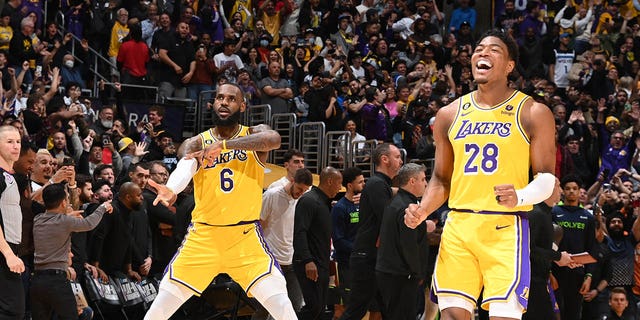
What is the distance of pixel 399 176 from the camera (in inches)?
421

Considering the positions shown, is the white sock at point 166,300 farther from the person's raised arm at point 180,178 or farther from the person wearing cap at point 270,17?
the person wearing cap at point 270,17

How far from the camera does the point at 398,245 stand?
10406mm

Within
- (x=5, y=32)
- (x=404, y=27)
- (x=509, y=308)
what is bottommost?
(x=509, y=308)

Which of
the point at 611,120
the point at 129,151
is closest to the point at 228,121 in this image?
the point at 129,151

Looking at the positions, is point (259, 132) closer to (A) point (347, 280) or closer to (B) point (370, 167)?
(A) point (347, 280)

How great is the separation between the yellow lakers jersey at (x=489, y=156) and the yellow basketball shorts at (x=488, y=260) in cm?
10

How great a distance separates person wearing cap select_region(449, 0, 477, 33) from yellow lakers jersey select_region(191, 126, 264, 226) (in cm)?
1604

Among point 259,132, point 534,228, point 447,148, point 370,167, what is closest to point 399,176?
point 534,228

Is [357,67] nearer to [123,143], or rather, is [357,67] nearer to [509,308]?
[123,143]

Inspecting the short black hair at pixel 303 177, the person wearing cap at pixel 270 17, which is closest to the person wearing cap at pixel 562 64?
the person wearing cap at pixel 270 17

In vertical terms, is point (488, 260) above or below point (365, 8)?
below

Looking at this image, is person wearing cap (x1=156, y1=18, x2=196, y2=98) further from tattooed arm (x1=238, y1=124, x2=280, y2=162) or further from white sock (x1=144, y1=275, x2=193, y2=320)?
white sock (x1=144, y1=275, x2=193, y2=320)

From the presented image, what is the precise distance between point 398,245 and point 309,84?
8.27m

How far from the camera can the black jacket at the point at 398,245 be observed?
10320 mm
